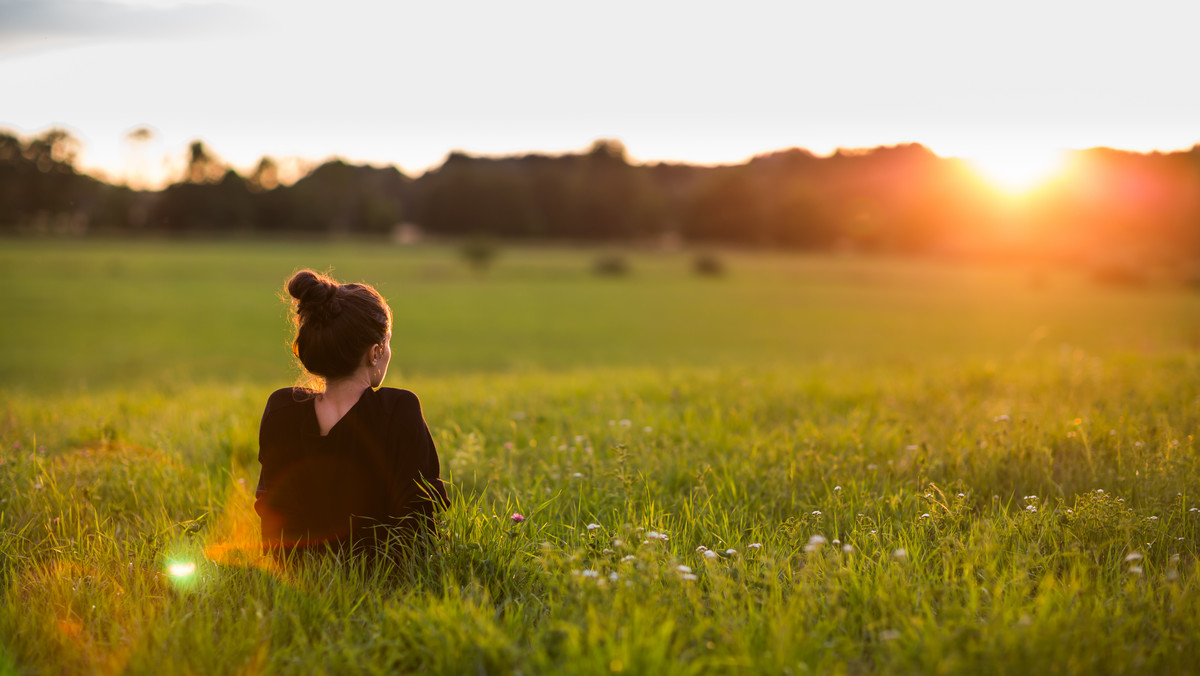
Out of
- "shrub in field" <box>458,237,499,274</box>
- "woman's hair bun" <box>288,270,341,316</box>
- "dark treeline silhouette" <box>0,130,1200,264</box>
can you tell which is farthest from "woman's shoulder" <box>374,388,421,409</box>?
"dark treeline silhouette" <box>0,130,1200,264</box>

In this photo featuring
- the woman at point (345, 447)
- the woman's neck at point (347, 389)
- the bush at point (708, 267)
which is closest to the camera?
the woman at point (345, 447)

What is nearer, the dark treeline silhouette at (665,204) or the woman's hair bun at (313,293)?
the woman's hair bun at (313,293)

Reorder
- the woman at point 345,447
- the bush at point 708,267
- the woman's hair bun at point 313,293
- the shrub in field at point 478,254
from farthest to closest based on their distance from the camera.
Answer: the bush at point 708,267
the shrub in field at point 478,254
the woman at point 345,447
the woman's hair bun at point 313,293

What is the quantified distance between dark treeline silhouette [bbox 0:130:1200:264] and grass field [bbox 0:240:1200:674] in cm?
5652

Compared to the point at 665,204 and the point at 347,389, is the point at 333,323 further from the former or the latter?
the point at 665,204

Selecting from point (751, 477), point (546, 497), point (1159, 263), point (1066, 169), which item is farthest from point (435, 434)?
point (1159, 263)

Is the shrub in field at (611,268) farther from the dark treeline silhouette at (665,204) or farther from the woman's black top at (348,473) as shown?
the woman's black top at (348,473)

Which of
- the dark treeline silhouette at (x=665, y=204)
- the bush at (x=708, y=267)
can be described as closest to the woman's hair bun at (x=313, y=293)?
the dark treeline silhouette at (x=665, y=204)

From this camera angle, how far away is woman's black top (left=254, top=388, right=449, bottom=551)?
2.81 meters

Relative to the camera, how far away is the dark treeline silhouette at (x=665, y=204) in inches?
2520

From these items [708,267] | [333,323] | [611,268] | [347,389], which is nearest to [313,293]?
[333,323]

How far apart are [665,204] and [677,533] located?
116 m

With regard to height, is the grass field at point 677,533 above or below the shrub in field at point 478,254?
below

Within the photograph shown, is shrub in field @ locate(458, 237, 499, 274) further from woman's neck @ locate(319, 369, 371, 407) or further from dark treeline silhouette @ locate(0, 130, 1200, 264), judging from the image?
woman's neck @ locate(319, 369, 371, 407)
